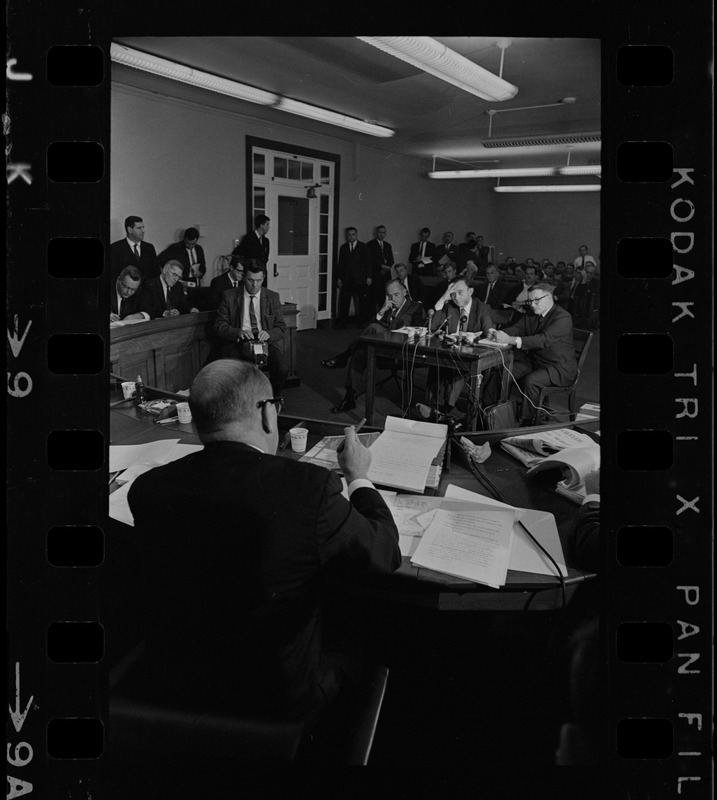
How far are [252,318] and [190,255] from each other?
1.08m

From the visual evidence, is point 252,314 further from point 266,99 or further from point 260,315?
point 266,99

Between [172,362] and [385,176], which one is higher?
[385,176]

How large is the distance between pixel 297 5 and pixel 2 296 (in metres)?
0.74

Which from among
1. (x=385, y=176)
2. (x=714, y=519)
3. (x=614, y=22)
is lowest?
(x=714, y=519)

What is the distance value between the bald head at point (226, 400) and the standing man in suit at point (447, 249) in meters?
2.31

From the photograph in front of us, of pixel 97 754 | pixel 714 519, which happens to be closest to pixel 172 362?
pixel 97 754

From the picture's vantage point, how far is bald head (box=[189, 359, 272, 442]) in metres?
1.26

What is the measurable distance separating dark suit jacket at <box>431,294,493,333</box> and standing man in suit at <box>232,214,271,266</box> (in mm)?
1541

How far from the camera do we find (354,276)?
347 centimetres

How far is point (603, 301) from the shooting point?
1062mm

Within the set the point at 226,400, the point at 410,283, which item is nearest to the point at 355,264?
the point at 410,283

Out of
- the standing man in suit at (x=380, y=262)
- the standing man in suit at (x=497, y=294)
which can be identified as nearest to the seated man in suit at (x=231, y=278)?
the standing man in suit at (x=380, y=262)

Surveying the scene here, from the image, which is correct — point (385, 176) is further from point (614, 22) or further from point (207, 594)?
point (207, 594)

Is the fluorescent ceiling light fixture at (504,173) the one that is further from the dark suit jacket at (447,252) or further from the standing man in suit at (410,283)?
the standing man in suit at (410,283)
